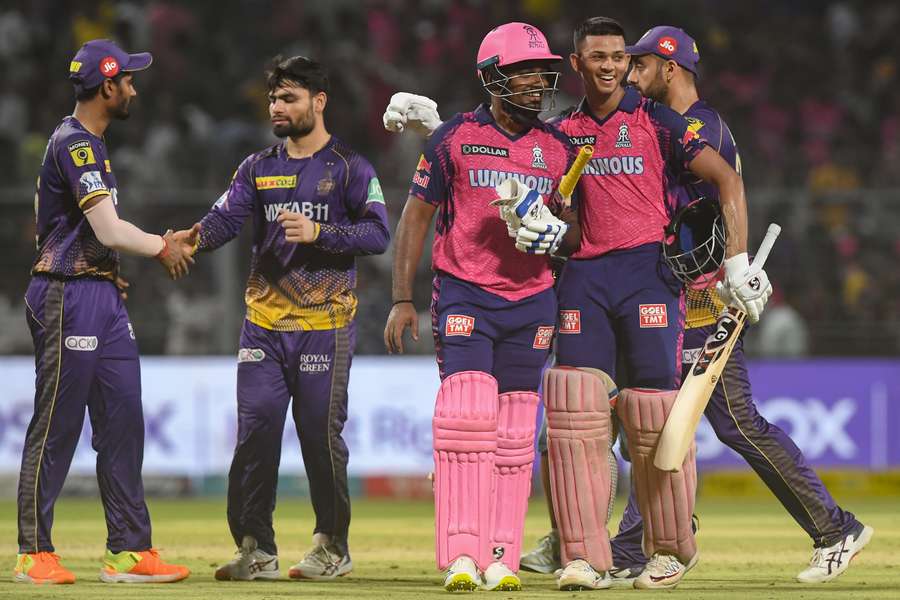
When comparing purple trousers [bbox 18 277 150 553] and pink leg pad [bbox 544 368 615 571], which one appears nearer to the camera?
pink leg pad [bbox 544 368 615 571]

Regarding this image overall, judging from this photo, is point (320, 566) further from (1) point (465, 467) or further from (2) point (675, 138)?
(2) point (675, 138)

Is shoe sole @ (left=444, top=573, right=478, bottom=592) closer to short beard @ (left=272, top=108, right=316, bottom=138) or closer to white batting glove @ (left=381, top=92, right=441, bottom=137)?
white batting glove @ (left=381, top=92, right=441, bottom=137)

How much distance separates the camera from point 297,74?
301 inches

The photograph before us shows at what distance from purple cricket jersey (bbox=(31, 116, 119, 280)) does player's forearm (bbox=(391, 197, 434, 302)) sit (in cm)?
145

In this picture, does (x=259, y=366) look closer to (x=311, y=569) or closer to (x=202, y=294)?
(x=311, y=569)

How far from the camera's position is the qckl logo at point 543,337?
22.8ft

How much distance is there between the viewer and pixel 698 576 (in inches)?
305

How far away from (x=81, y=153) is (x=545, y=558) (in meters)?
3.02

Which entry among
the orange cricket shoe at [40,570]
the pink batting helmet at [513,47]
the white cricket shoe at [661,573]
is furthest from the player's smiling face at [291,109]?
the white cricket shoe at [661,573]

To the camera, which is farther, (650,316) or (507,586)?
(650,316)

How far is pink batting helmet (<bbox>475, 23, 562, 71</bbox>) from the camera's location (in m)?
6.84

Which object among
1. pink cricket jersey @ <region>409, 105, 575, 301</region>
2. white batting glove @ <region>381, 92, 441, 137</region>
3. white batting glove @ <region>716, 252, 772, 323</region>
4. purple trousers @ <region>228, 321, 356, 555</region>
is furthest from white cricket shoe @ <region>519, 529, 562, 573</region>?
white batting glove @ <region>381, 92, 441, 137</region>

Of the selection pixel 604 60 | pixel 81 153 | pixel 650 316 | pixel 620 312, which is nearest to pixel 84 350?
pixel 81 153

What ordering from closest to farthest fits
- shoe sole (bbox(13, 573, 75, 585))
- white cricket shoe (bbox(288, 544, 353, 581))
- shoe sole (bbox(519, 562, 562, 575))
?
shoe sole (bbox(13, 573, 75, 585)), white cricket shoe (bbox(288, 544, 353, 581)), shoe sole (bbox(519, 562, 562, 575))
